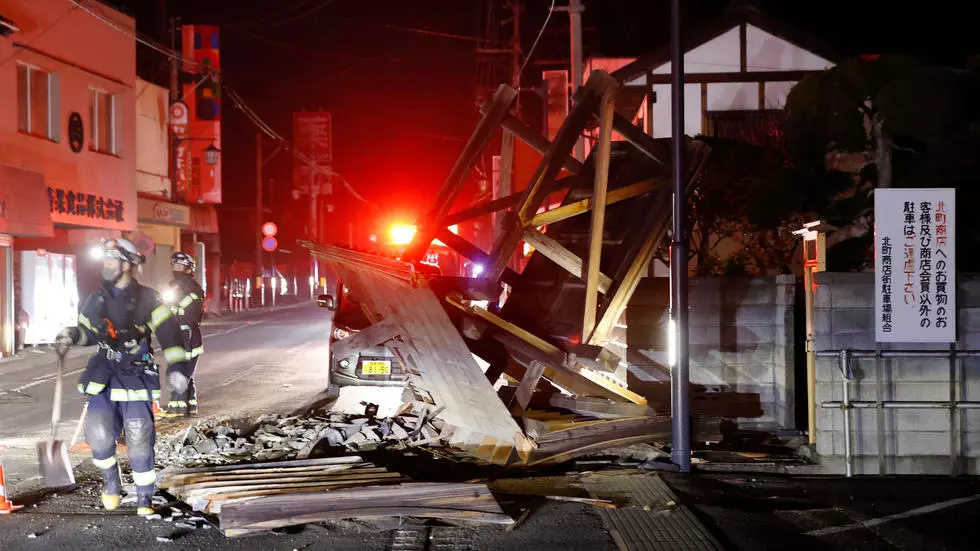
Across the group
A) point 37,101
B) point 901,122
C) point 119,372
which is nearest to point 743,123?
point 901,122

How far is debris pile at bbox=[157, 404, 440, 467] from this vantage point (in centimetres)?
884

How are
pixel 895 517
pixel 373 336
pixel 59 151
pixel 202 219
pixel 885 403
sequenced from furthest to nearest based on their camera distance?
pixel 202 219
pixel 59 151
pixel 373 336
pixel 885 403
pixel 895 517

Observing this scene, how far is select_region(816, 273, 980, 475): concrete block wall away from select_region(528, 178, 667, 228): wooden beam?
2.31 m

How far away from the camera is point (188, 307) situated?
11.2 metres

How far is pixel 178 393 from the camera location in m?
9.73

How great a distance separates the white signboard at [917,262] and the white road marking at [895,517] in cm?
158

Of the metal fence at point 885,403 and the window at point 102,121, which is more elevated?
the window at point 102,121

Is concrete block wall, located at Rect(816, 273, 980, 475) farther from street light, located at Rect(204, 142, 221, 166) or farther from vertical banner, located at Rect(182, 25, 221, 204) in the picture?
street light, located at Rect(204, 142, 221, 166)

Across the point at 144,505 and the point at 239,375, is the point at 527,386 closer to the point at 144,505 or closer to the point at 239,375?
the point at 144,505

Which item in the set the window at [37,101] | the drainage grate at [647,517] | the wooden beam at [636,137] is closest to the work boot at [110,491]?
the drainage grate at [647,517]

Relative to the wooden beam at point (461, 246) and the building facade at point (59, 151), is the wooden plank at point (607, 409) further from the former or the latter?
the building facade at point (59, 151)

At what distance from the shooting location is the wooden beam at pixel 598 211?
8984 mm

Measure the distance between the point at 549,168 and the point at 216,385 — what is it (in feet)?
27.0

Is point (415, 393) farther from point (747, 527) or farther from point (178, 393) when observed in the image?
point (747, 527)
